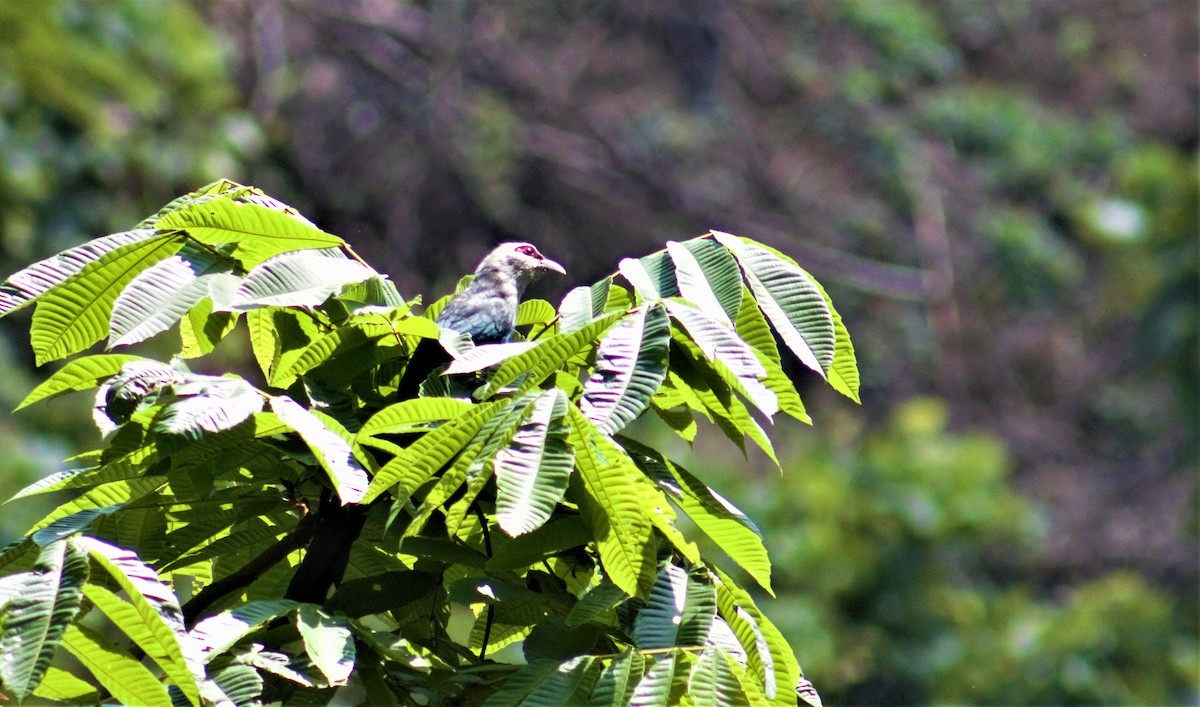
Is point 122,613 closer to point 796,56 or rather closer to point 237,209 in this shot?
point 237,209

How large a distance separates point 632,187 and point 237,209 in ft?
30.2

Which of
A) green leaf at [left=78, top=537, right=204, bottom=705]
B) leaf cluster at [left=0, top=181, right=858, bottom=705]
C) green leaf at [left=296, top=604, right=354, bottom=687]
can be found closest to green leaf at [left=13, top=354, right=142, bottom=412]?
leaf cluster at [left=0, top=181, right=858, bottom=705]

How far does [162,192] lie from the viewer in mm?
8695

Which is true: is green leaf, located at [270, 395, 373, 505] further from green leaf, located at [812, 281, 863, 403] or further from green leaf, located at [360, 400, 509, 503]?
green leaf, located at [812, 281, 863, 403]

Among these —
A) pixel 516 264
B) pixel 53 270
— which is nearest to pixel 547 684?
pixel 53 270

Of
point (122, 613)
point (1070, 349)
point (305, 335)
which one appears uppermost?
point (1070, 349)

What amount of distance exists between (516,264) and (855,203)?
10.5m

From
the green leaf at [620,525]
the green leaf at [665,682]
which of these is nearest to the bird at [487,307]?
the green leaf at [620,525]

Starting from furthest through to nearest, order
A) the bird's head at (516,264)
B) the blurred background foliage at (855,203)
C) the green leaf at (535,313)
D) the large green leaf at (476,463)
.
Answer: the blurred background foliage at (855,203), the bird's head at (516,264), the green leaf at (535,313), the large green leaf at (476,463)

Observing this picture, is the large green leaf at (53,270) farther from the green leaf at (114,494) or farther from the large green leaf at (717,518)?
the large green leaf at (717,518)

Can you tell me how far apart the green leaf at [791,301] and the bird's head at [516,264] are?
0.60 meters

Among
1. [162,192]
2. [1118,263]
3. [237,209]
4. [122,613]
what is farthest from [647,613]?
[1118,263]

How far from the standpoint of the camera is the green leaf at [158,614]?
1521 mm

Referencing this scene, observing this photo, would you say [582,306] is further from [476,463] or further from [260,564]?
[260,564]
